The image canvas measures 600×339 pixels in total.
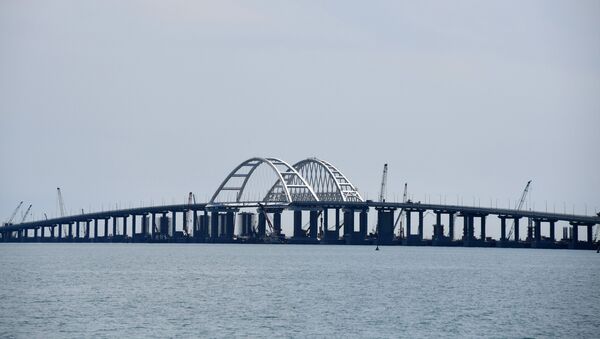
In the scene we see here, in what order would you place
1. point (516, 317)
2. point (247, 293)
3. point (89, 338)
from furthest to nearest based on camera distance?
point (247, 293) < point (516, 317) < point (89, 338)

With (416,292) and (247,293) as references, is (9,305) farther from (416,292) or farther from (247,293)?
(416,292)

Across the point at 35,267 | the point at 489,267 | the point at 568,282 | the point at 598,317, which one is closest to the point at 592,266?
the point at 489,267

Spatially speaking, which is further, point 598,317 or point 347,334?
point 598,317

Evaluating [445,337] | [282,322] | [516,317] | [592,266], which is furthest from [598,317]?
[592,266]

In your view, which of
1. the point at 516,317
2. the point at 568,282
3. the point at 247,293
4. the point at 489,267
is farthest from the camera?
the point at 489,267

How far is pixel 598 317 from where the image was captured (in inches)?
2670

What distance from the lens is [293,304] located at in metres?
73.3

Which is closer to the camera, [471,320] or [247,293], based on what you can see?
[471,320]

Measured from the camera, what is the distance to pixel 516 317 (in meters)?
67.7

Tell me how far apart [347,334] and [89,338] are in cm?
1235

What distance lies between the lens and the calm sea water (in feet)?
198

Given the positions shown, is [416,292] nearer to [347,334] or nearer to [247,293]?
[247,293]

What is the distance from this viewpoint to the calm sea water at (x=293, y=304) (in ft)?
198

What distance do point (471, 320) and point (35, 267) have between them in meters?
68.1
